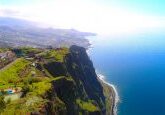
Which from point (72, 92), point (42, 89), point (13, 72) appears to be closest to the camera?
point (42, 89)

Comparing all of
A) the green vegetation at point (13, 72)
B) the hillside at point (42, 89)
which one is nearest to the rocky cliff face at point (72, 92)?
the hillside at point (42, 89)

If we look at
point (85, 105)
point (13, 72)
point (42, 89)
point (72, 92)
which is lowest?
point (85, 105)

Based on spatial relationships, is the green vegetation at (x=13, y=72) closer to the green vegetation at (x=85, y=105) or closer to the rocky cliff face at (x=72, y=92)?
the rocky cliff face at (x=72, y=92)

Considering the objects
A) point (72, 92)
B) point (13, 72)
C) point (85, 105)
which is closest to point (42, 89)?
point (72, 92)

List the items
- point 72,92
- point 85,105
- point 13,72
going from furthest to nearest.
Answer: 1. point 85,105
2. point 72,92
3. point 13,72

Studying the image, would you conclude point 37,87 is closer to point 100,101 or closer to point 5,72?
point 5,72

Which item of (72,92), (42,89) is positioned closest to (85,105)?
(72,92)

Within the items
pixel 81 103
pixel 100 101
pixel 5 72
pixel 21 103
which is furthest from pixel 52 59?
pixel 21 103

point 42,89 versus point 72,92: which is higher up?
point 42,89

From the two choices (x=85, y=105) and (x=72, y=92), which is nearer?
(x=72, y=92)

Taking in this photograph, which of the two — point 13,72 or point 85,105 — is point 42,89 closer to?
point 13,72

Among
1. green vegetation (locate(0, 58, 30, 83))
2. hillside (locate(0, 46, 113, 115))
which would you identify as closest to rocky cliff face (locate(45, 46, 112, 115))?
hillside (locate(0, 46, 113, 115))
